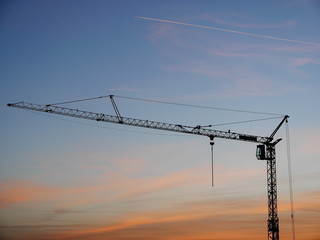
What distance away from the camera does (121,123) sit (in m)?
132

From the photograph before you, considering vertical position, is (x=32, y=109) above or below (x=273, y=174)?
above

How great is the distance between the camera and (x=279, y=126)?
464 ft

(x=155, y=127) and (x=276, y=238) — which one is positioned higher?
(x=155, y=127)

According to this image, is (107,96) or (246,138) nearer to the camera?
(107,96)

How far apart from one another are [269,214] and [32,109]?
71.5 meters

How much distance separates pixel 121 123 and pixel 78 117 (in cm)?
1176

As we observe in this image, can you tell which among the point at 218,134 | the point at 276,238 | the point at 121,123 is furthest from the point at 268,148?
the point at 121,123

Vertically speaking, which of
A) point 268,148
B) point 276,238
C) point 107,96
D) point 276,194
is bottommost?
point 276,238

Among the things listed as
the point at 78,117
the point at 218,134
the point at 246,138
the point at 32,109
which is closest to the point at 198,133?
the point at 218,134

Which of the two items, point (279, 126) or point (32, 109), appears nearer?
point (32, 109)

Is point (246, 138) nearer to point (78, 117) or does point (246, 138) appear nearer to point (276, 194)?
point (276, 194)

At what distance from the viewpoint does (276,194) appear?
440 feet

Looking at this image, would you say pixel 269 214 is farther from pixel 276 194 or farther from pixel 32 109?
pixel 32 109

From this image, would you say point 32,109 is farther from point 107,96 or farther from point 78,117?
point 107,96
